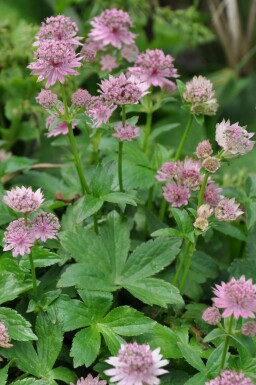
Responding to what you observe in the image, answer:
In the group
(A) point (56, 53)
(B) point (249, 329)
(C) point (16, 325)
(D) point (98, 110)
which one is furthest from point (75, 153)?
(B) point (249, 329)

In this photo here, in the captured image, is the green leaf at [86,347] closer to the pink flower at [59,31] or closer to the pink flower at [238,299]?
the pink flower at [238,299]

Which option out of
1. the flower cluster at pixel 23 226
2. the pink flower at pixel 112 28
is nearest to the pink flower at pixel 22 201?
the flower cluster at pixel 23 226

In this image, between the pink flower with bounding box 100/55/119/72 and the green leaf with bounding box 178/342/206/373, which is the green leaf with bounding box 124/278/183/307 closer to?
the green leaf with bounding box 178/342/206/373

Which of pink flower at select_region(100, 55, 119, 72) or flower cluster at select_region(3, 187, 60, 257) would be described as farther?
pink flower at select_region(100, 55, 119, 72)

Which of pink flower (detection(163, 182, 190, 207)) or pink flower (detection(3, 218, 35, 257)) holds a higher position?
pink flower (detection(163, 182, 190, 207))

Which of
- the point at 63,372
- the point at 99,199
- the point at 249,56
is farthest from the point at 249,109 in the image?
the point at 63,372

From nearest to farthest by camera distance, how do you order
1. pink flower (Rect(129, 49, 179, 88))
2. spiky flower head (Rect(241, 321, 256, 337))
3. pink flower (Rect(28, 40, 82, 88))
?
spiky flower head (Rect(241, 321, 256, 337)), pink flower (Rect(28, 40, 82, 88)), pink flower (Rect(129, 49, 179, 88))

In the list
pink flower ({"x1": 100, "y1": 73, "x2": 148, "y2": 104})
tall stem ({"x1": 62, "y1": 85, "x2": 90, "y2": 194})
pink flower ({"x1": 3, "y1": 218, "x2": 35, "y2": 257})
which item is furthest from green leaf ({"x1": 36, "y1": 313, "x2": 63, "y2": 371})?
pink flower ({"x1": 100, "y1": 73, "x2": 148, "y2": 104})
